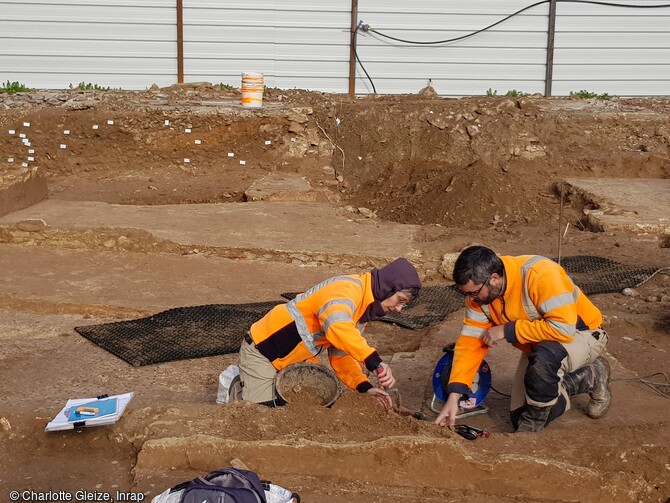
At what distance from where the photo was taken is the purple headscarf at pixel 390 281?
4.43 m

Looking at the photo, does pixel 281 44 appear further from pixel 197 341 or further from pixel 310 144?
pixel 197 341

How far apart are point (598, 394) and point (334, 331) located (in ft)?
5.34

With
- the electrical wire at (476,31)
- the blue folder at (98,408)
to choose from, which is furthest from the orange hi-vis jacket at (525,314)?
the electrical wire at (476,31)

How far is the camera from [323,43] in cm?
1489

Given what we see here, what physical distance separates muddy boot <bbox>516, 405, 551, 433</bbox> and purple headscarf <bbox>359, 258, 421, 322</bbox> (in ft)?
3.18

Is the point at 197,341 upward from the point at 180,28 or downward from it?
downward

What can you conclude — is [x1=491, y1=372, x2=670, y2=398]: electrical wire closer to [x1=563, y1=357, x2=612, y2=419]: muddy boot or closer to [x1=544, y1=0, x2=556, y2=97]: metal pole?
[x1=563, y1=357, x2=612, y2=419]: muddy boot

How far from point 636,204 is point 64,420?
7776 mm

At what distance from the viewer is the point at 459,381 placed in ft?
15.8

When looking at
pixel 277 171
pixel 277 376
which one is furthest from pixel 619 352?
pixel 277 171

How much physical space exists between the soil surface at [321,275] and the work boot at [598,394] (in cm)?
6

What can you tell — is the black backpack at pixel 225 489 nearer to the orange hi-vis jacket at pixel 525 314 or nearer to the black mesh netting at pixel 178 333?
the orange hi-vis jacket at pixel 525 314

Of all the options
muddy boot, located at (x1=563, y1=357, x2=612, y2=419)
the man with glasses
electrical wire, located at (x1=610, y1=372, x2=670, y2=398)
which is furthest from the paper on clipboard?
electrical wire, located at (x1=610, y1=372, x2=670, y2=398)

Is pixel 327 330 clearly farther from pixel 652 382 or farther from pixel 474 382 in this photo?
pixel 652 382
